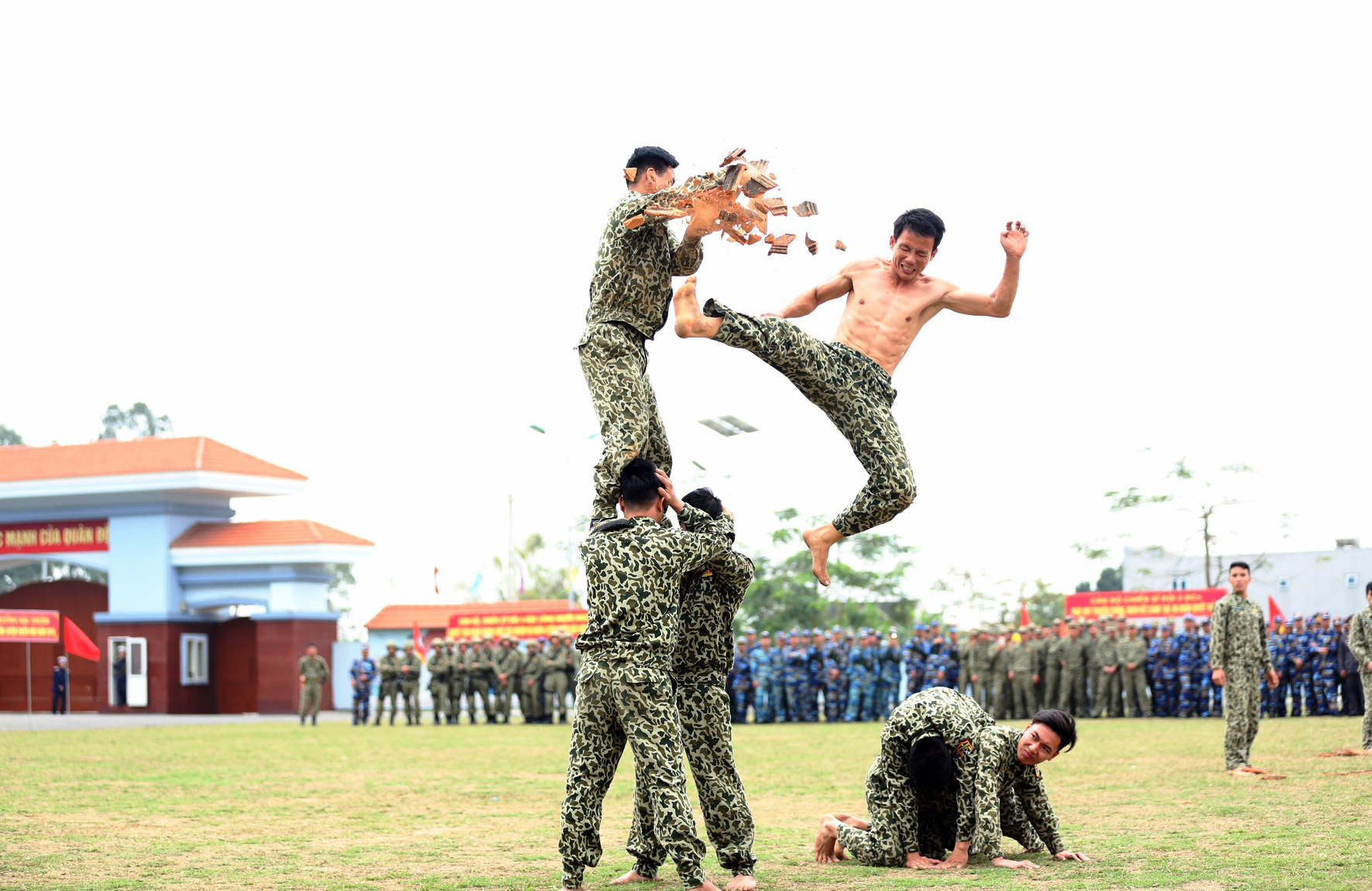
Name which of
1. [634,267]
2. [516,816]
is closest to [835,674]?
[516,816]

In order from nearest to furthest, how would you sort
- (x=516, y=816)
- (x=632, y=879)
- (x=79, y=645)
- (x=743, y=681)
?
1. (x=632, y=879)
2. (x=516, y=816)
3. (x=743, y=681)
4. (x=79, y=645)

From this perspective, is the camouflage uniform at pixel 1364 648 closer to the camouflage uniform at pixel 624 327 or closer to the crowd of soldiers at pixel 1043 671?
the crowd of soldiers at pixel 1043 671

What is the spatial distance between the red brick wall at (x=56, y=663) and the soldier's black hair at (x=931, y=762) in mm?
30355

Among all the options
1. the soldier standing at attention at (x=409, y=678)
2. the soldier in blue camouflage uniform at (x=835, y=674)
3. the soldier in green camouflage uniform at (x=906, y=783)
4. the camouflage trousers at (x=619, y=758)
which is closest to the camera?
the camouflage trousers at (x=619, y=758)

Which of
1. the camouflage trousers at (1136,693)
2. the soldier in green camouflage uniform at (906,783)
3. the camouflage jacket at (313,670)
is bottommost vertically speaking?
the camouflage trousers at (1136,693)

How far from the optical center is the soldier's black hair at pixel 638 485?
6570mm

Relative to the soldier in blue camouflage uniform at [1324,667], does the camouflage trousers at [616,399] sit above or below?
above

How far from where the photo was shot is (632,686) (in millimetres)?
6312

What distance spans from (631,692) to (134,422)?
3339 inches

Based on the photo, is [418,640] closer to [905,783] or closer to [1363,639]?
[1363,639]

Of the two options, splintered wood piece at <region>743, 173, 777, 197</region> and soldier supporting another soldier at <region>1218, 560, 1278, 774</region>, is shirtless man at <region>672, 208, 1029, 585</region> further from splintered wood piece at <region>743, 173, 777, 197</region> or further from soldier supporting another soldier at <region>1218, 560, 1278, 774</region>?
soldier supporting another soldier at <region>1218, 560, 1278, 774</region>

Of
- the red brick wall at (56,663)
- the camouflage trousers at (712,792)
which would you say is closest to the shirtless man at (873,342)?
the camouflage trousers at (712,792)

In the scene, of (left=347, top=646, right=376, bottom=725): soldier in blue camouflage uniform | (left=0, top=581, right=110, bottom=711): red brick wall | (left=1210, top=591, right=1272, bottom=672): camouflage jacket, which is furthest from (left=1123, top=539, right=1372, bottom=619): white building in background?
(left=1210, top=591, right=1272, bottom=672): camouflage jacket

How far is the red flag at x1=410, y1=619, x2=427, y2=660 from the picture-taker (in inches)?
1309
